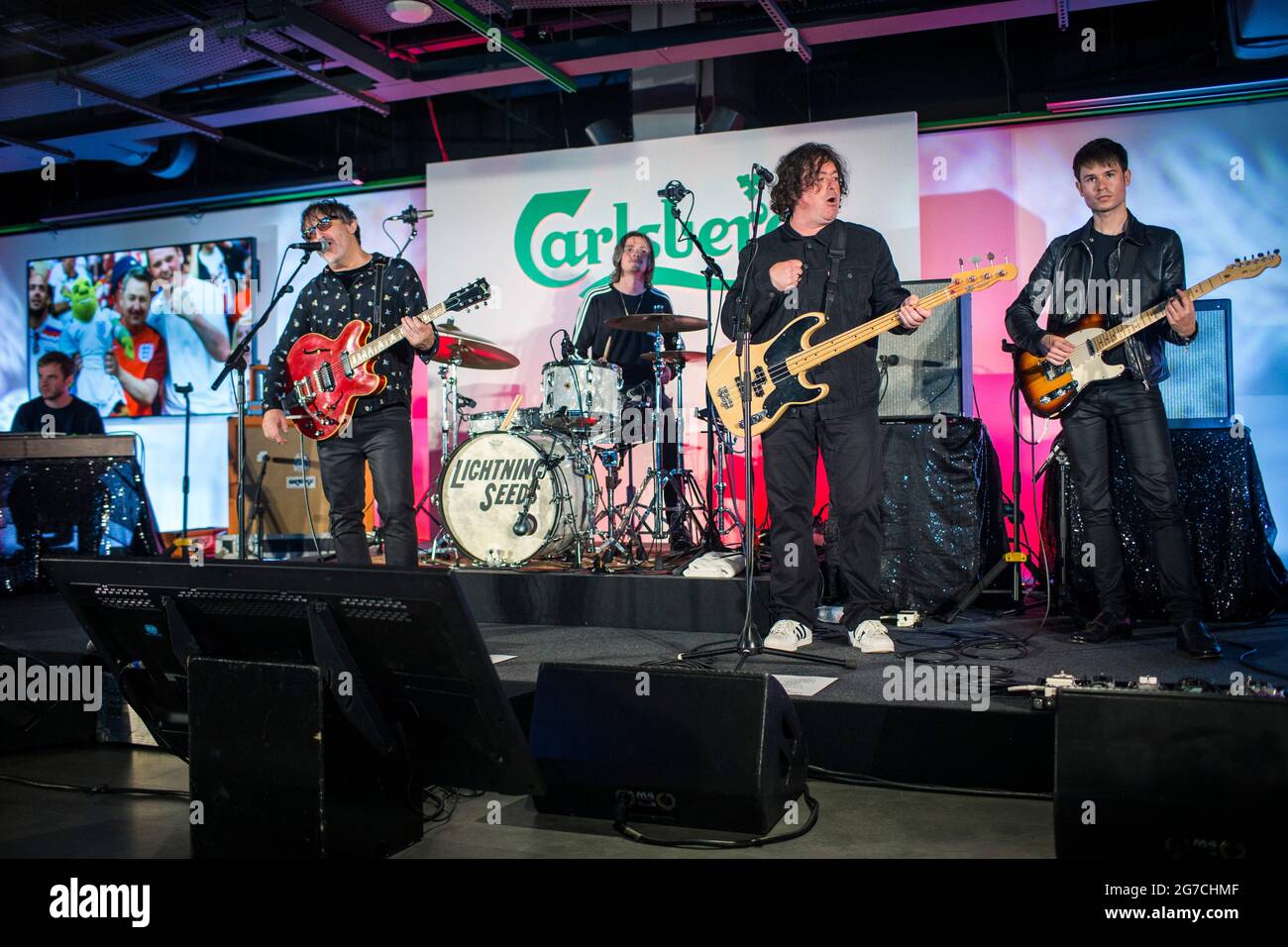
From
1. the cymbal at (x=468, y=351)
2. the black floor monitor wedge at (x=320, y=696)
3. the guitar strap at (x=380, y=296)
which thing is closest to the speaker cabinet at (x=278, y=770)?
the black floor monitor wedge at (x=320, y=696)

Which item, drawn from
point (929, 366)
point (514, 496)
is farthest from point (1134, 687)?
point (514, 496)

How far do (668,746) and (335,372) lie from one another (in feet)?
8.93

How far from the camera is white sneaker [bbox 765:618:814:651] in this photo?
411 centimetres

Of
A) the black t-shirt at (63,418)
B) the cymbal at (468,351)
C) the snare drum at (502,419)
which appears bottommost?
the snare drum at (502,419)

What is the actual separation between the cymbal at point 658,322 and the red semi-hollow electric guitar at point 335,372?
1.25 meters

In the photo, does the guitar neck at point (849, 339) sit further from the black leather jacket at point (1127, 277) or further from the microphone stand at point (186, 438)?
the microphone stand at point (186, 438)

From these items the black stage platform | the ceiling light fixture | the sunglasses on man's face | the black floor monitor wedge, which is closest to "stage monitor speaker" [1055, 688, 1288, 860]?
the black stage platform

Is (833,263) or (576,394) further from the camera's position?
(576,394)

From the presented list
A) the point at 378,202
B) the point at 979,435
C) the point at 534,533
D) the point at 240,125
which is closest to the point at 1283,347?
the point at 979,435

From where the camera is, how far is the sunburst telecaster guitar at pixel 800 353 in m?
4.15

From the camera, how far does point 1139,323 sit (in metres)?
4.30

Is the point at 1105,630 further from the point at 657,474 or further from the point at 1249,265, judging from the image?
the point at 657,474
